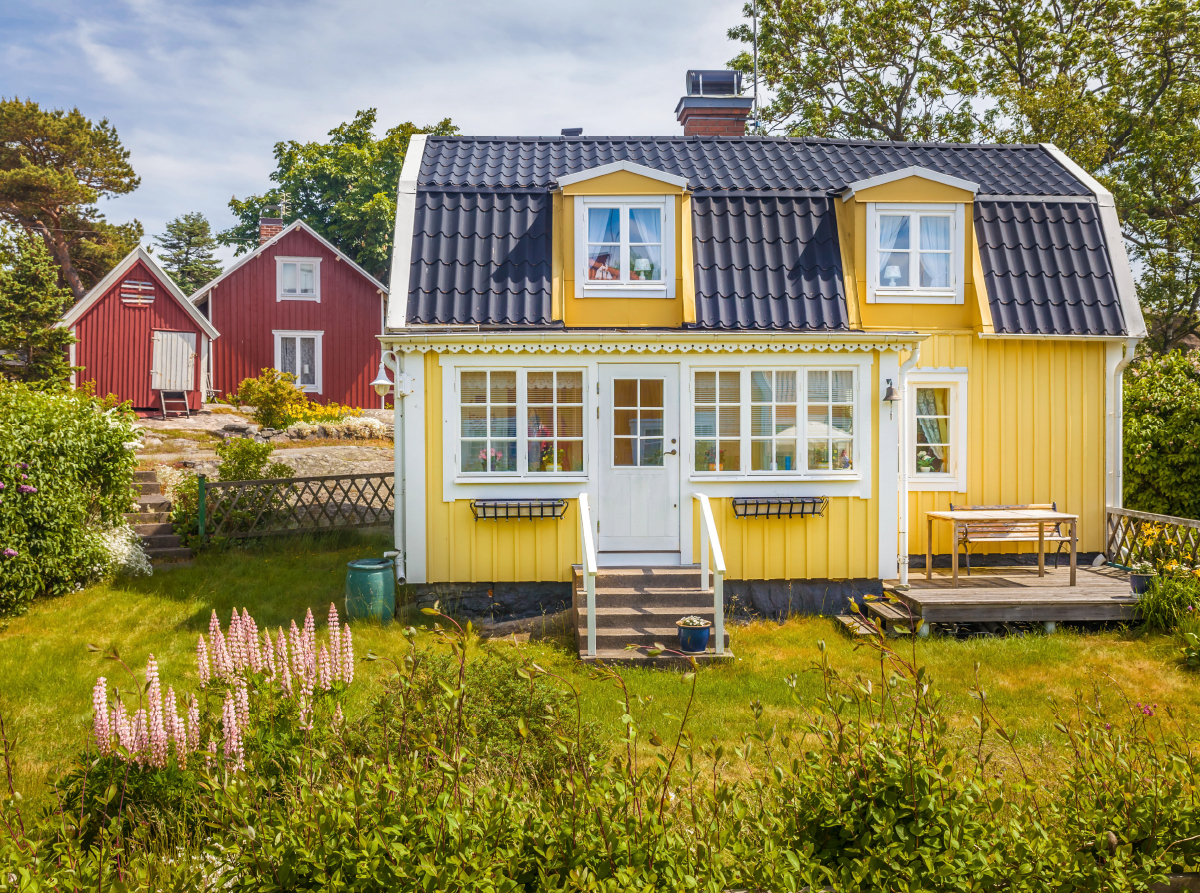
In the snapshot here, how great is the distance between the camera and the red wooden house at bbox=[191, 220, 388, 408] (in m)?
25.9

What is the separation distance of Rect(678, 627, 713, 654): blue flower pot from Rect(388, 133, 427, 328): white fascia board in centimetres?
468

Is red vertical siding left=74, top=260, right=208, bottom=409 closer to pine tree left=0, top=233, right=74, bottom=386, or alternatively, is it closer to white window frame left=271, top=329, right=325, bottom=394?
pine tree left=0, top=233, right=74, bottom=386

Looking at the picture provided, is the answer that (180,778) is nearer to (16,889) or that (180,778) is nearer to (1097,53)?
(16,889)

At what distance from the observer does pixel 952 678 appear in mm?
7066

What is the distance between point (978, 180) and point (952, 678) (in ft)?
23.9

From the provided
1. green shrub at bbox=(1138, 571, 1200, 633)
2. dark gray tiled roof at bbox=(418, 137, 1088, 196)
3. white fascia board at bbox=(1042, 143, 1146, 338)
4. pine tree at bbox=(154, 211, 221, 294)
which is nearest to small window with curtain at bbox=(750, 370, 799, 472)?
dark gray tiled roof at bbox=(418, 137, 1088, 196)

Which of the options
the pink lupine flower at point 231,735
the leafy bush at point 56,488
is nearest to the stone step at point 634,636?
the pink lupine flower at point 231,735

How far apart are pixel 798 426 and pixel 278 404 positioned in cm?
1656

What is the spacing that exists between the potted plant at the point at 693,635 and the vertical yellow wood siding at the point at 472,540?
1826 millimetres

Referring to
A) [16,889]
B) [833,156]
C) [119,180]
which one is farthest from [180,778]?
[119,180]

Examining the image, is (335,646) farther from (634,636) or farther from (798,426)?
(798,426)

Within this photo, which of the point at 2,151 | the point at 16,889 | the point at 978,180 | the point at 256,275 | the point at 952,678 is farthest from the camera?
the point at 2,151

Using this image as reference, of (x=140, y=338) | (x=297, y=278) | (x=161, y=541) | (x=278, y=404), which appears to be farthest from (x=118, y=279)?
(x=161, y=541)

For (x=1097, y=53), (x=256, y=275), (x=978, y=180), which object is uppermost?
(x=1097, y=53)
